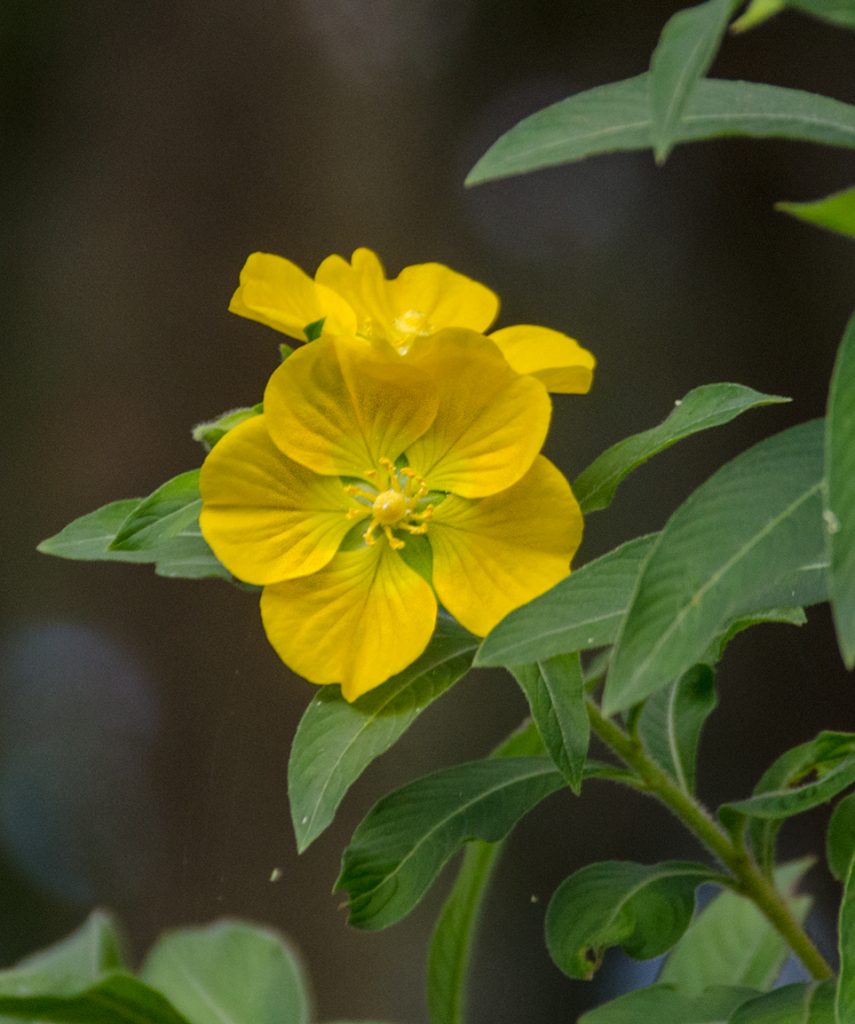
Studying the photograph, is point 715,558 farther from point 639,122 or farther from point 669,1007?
point 669,1007

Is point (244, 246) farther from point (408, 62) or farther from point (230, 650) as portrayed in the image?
point (230, 650)

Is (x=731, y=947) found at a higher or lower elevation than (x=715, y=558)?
lower

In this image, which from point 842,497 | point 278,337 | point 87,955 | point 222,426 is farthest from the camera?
point 278,337

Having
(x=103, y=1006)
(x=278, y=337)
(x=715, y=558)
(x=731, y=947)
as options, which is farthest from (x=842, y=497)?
(x=278, y=337)

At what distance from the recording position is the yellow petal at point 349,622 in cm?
52

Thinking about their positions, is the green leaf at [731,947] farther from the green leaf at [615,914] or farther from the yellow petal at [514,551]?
the yellow petal at [514,551]

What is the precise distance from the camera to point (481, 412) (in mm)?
531

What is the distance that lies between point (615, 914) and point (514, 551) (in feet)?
0.65

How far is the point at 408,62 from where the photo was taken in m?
2.11

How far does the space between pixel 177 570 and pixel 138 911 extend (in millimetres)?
1732

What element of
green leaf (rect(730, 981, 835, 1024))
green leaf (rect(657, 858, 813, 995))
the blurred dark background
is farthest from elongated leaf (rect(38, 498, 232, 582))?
the blurred dark background

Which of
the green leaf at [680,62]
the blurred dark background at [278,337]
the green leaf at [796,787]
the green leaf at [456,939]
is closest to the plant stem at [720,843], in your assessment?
the green leaf at [796,787]

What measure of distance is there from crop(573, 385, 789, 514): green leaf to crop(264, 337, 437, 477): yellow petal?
8cm

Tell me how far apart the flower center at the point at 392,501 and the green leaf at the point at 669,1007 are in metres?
0.26
